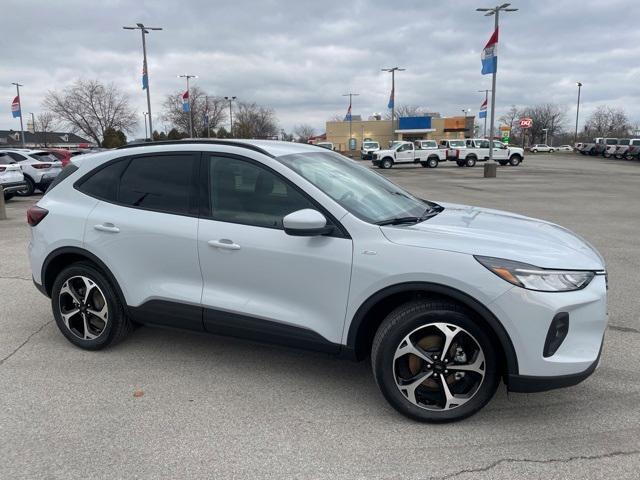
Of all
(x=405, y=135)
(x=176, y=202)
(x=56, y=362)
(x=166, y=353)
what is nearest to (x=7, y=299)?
(x=56, y=362)

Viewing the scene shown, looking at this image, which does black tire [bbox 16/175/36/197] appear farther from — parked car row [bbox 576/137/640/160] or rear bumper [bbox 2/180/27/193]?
parked car row [bbox 576/137/640/160]

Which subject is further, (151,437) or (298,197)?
(298,197)

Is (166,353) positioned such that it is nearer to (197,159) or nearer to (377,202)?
(197,159)

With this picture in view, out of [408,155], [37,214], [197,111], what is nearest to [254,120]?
[197,111]

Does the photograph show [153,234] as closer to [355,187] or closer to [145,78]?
[355,187]

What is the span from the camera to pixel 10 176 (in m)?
15.4

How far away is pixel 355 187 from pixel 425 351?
130 centimetres

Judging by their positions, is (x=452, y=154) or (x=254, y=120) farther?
(x=254, y=120)

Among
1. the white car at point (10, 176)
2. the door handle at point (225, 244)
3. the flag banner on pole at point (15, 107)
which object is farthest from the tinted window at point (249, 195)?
the flag banner on pole at point (15, 107)

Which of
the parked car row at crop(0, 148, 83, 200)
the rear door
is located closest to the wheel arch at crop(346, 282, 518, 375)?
the rear door

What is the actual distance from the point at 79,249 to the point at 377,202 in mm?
2333

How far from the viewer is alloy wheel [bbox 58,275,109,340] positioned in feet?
13.4

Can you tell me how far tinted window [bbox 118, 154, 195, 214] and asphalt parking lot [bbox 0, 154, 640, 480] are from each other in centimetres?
124

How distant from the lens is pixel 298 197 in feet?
11.0
